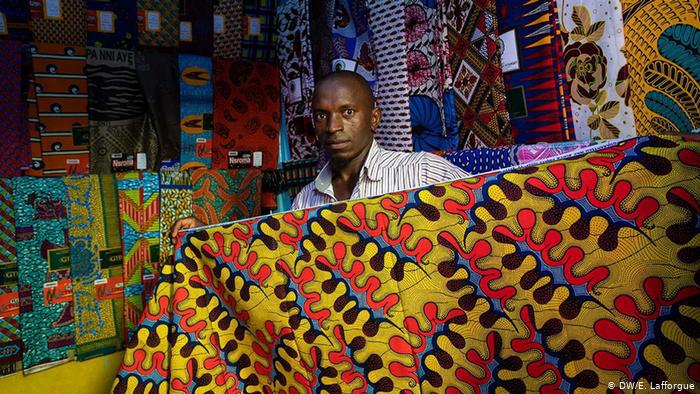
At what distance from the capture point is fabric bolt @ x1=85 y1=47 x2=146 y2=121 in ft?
6.79

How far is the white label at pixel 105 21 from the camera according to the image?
2.02 m

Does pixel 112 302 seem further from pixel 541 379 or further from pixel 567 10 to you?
pixel 567 10

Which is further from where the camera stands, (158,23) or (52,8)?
(158,23)

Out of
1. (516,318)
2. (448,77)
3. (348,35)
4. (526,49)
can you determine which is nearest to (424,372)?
(516,318)

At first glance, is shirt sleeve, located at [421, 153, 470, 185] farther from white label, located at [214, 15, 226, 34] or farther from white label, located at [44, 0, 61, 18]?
white label, located at [44, 0, 61, 18]

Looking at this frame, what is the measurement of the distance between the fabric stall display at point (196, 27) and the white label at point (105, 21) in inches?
12.7

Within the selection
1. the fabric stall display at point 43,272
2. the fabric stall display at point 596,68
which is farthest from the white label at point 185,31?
the fabric stall display at point 596,68

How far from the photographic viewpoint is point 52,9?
191 centimetres

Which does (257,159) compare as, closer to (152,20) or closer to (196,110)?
(196,110)

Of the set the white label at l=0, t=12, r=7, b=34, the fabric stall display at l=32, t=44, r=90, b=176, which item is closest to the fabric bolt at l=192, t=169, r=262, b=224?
the fabric stall display at l=32, t=44, r=90, b=176

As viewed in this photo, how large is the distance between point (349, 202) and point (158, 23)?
1765 mm

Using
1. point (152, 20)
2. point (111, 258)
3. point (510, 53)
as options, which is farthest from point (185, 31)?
point (510, 53)

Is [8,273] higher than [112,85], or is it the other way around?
[112,85]

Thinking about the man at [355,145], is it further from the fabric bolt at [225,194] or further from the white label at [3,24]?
the white label at [3,24]
